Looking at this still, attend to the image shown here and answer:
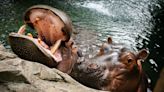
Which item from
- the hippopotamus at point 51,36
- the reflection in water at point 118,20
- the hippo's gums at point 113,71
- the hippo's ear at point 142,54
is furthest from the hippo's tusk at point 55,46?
the reflection in water at point 118,20

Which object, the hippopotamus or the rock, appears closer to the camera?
the rock

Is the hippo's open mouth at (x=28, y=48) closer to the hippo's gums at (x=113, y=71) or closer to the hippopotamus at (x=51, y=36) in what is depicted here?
the hippopotamus at (x=51, y=36)

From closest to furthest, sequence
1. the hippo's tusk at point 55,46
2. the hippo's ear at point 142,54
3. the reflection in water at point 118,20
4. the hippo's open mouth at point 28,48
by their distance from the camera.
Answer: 1. the hippo's open mouth at point 28,48
2. the hippo's tusk at point 55,46
3. the hippo's ear at point 142,54
4. the reflection in water at point 118,20

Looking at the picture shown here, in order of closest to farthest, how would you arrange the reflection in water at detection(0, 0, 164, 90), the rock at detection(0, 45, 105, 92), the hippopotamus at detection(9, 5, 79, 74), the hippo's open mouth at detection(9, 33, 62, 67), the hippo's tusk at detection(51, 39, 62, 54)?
1. the rock at detection(0, 45, 105, 92)
2. the hippo's open mouth at detection(9, 33, 62, 67)
3. the hippopotamus at detection(9, 5, 79, 74)
4. the hippo's tusk at detection(51, 39, 62, 54)
5. the reflection in water at detection(0, 0, 164, 90)

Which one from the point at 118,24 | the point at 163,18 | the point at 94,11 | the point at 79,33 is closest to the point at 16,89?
the point at 79,33

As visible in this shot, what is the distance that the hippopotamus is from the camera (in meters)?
3.36

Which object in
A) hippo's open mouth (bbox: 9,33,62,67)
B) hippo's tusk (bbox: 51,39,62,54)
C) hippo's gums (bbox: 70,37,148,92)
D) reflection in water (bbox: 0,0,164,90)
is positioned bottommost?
reflection in water (bbox: 0,0,164,90)

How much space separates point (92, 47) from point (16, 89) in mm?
4639

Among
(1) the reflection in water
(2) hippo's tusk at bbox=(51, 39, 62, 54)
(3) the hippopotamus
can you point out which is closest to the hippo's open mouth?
(3) the hippopotamus

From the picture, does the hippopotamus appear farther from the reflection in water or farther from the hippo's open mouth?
the reflection in water

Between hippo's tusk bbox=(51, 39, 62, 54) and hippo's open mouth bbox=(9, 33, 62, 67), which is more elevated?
hippo's open mouth bbox=(9, 33, 62, 67)

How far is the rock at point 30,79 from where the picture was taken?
7.50 feet

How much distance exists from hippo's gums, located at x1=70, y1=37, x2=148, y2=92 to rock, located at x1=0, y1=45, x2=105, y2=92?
0.99 meters

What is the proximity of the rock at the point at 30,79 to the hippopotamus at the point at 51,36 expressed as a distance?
68 cm
